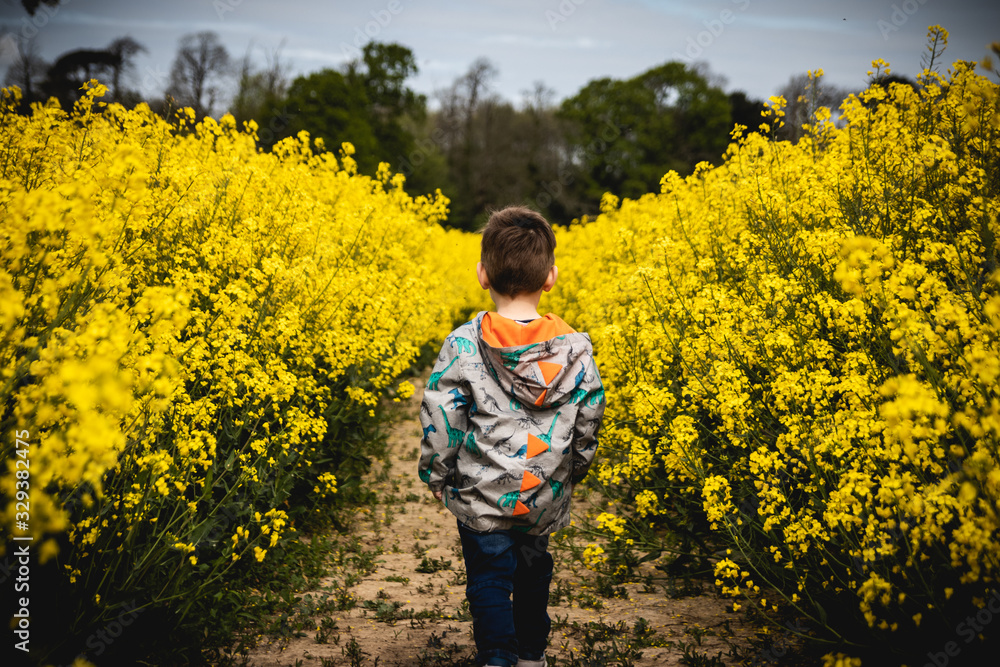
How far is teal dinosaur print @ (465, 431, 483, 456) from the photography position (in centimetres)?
206

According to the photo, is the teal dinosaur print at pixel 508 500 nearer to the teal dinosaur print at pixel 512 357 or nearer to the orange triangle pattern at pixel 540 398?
the orange triangle pattern at pixel 540 398

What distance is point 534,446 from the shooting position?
6.72 ft

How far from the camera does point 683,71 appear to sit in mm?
33656

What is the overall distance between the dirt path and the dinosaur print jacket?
3.74ft

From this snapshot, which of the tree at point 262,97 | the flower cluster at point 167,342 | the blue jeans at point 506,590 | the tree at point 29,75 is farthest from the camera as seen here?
the tree at point 262,97

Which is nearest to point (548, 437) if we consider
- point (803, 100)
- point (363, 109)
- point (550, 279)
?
point (550, 279)

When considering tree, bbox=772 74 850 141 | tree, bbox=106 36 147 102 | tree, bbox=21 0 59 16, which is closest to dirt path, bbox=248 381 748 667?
tree, bbox=772 74 850 141

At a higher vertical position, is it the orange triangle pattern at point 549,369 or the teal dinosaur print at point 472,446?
the orange triangle pattern at point 549,369

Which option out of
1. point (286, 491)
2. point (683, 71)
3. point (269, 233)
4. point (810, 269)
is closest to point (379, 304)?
point (269, 233)

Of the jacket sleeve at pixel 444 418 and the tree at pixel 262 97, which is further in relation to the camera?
the tree at pixel 262 97

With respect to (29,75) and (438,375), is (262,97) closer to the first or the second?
(29,75)

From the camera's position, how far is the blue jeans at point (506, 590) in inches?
76.4

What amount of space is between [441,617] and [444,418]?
1.76 metres

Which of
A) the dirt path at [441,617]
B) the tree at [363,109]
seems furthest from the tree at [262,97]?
the dirt path at [441,617]
